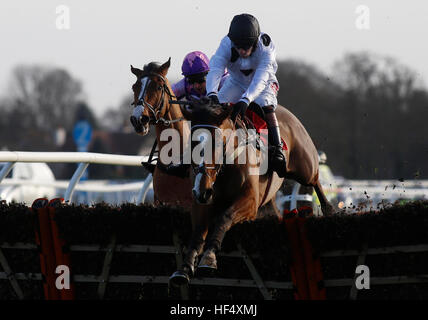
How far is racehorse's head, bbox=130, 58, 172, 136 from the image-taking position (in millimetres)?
7230

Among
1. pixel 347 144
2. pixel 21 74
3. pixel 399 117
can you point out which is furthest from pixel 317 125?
pixel 21 74

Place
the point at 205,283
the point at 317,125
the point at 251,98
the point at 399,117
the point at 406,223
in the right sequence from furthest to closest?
the point at 399,117, the point at 317,125, the point at 251,98, the point at 205,283, the point at 406,223

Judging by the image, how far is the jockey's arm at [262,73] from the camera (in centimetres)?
643

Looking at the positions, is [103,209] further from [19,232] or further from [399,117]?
[399,117]

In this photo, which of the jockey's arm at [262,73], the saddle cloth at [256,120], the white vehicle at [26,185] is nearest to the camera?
the jockey's arm at [262,73]

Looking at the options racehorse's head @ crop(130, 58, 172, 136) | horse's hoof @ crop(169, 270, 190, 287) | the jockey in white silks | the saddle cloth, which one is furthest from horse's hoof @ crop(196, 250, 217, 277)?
racehorse's head @ crop(130, 58, 172, 136)

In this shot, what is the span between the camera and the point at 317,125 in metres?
46.4

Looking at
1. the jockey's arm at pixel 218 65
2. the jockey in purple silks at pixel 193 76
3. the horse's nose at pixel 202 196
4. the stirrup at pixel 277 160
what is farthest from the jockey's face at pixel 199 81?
the horse's nose at pixel 202 196

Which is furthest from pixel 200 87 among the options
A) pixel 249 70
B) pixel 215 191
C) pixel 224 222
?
pixel 224 222

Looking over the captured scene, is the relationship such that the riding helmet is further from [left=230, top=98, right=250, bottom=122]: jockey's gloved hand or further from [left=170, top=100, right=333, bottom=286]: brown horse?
[left=170, top=100, right=333, bottom=286]: brown horse

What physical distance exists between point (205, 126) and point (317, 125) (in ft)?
135

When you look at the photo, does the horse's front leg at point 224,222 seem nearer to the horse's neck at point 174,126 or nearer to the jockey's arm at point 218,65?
the jockey's arm at point 218,65

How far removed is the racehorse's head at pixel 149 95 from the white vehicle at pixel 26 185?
2599mm

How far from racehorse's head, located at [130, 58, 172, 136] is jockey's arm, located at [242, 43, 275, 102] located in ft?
3.54
